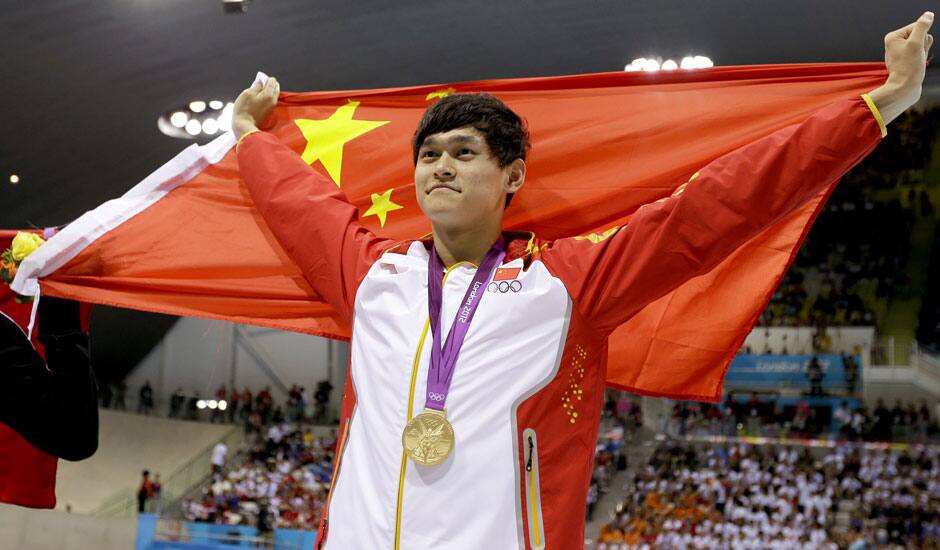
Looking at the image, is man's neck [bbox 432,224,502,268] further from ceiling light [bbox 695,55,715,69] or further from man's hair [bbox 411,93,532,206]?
ceiling light [bbox 695,55,715,69]

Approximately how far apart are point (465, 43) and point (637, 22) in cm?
192

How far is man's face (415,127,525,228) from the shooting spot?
246cm

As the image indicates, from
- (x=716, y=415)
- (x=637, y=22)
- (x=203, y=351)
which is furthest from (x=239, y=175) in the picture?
(x=203, y=351)

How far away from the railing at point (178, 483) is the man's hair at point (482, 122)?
54.4 ft

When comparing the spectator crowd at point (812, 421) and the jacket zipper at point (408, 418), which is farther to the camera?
the spectator crowd at point (812, 421)

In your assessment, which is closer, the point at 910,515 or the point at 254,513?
the point at 910,515

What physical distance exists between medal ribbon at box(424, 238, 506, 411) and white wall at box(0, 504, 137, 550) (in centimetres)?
1293

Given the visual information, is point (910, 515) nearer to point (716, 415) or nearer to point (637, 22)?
point (716, 415)

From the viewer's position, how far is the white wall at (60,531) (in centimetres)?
1378

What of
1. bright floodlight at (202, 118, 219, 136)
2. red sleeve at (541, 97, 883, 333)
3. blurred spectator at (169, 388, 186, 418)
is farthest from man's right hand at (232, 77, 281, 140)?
blurred spectator at (169, 388, 186, 418)

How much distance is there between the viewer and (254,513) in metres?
17.0

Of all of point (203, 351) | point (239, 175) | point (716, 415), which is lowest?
point (239, 175)

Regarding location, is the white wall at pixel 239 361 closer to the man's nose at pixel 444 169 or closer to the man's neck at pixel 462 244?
the man's neck at pixel 462 244

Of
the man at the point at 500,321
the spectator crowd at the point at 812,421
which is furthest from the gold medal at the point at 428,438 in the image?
the spectator crowd at the point at 812,421
